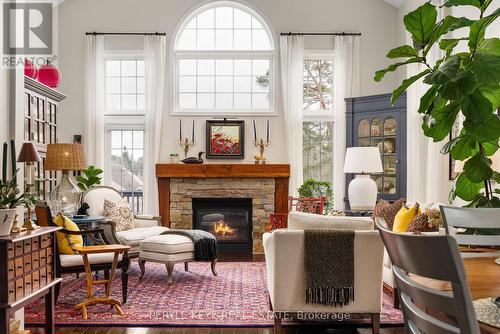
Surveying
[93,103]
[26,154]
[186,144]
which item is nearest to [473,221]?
[26,154]

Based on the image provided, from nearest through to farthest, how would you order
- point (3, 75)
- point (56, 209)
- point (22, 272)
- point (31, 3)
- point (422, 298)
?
point (422, 298), point (22, 272), point (3, 75), point (56, 209), point (31, 3)

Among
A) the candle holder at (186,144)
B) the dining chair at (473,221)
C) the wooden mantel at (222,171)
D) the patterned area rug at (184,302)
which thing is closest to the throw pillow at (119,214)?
the patterned area rug at (184,302)

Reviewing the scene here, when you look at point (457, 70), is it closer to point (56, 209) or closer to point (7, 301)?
point (7, 301)

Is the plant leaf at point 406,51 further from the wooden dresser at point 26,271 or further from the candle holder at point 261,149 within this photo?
the candle holder at point 261,149

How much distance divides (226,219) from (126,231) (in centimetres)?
211

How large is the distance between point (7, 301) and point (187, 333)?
4.47 feet

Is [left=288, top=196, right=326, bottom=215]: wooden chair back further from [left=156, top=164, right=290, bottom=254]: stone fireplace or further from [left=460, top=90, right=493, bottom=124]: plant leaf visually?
[left=460, top=90, right=493, bottom=124]: plant leaf

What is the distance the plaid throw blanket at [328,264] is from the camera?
12.3ft

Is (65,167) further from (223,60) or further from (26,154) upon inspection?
(223,60)

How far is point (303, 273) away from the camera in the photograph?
3777 millimetres

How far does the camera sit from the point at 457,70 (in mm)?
2285

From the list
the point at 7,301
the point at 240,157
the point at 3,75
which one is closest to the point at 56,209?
the point at 3,75

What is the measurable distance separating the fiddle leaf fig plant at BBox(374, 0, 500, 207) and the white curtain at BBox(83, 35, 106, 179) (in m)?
6.14

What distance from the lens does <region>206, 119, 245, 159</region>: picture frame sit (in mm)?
8117
